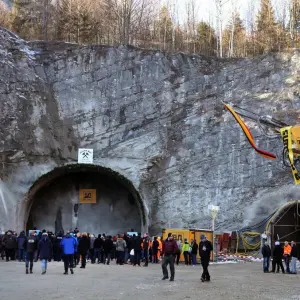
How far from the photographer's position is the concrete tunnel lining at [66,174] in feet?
107

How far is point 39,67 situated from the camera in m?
35.2

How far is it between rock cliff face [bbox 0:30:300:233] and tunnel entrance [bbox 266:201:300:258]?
93cm

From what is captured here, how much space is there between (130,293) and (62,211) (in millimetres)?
23164

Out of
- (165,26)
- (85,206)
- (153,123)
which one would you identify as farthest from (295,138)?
(165,26)

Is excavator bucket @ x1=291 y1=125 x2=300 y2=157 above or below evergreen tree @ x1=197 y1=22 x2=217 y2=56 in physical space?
below

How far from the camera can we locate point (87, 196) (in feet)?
116

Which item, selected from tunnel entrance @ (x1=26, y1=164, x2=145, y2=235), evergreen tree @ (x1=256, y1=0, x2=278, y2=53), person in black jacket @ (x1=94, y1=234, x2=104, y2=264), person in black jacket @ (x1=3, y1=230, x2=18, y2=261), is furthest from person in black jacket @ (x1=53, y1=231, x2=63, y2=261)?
evergreen tree @ (x1=256, y1=0, x2=278, y2=53)

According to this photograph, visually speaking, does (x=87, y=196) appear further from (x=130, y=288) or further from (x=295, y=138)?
(x=130, y=288)

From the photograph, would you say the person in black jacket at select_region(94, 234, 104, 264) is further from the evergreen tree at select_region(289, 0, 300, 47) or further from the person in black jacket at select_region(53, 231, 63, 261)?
the evergreen tree at select_region(289, 0, 300, 47)

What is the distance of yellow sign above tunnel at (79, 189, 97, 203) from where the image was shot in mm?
35469

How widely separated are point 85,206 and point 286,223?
498 inches

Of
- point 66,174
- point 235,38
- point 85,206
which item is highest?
point 235,38

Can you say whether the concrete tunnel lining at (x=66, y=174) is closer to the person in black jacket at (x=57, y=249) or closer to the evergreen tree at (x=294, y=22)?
the person in black jacket at (x=57, y=249)

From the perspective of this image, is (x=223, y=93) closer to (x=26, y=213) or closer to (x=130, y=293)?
(x=26, y=213)
